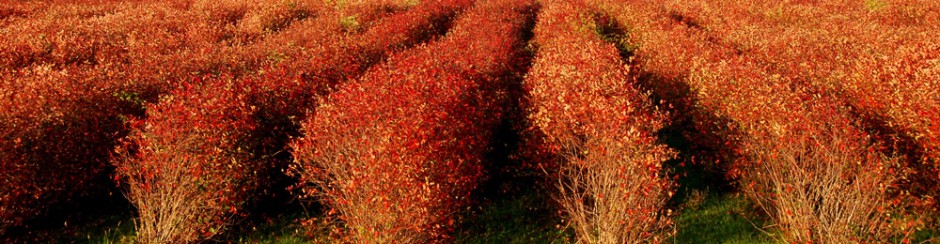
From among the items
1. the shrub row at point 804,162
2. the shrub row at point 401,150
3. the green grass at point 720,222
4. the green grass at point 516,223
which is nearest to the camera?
the shrub row at point 401,150

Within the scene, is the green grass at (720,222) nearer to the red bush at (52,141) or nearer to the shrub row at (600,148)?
the shrub row at (600,148)

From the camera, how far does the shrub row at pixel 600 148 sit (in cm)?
984

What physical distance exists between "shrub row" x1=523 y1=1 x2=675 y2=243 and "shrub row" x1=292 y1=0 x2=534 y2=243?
1.77m

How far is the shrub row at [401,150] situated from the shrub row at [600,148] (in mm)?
1766

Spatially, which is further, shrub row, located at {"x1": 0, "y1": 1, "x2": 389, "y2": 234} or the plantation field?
shrub row, located at {"x1": 0, "y1": 1, "x2": 389, "y2": 234}

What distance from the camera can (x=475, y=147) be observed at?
1258 centimetres

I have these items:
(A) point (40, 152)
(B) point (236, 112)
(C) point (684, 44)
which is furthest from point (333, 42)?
(C) point (684, 44)

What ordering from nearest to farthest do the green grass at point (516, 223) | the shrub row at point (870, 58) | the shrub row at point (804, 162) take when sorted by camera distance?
the shrub row at point (804, 162)
the shrub row at point (870, 58)
the green grass at point (516, 223)

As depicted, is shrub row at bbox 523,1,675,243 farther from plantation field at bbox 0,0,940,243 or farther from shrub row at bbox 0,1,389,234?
shrub row at bbox 0,1,389,234

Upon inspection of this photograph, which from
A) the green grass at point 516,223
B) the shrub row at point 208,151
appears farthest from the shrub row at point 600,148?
the shrub row at point 208,151

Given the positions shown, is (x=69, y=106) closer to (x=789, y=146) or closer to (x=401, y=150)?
(x=401, y=150)

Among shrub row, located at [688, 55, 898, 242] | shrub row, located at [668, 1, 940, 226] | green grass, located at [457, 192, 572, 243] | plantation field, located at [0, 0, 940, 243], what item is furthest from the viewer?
green grass, located at [457, 192, 572, 243]

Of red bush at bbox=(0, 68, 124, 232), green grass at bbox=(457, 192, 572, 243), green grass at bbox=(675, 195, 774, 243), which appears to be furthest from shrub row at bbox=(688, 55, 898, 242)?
red bush at bbox=(0, 68, 124, 232)

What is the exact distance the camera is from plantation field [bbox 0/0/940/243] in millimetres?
10023
